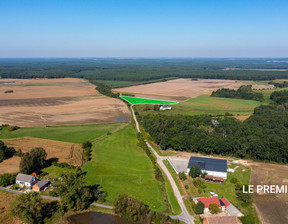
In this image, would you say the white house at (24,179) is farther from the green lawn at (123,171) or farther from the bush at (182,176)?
the bush at (182,176)

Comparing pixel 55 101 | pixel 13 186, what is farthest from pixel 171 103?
pixel 13 186

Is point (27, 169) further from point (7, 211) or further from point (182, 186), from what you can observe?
point (182, 186)

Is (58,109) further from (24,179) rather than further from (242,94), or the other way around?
(242,94)

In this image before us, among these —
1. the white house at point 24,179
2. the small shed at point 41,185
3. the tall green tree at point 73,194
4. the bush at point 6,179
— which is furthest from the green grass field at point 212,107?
the tall green tree at point 73,194

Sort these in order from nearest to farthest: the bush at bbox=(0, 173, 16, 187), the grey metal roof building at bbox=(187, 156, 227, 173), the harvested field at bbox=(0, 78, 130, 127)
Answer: the bush at bbox=(0, 173, 16, 187) → the grey metal roof building at bbox=(187, 156, 227, 173) → the harvested field at bbox=(0, 78, 130, 127)

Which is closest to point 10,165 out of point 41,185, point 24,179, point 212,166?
point 24,179

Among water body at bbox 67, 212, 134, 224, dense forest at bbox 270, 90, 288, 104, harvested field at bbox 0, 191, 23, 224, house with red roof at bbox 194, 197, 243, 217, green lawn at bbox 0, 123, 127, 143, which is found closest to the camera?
harvested field at bbox 0, 191, 23, 224

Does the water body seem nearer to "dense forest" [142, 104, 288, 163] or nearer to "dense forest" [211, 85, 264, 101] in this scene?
"dense forest" [142, 104, 288, 163]

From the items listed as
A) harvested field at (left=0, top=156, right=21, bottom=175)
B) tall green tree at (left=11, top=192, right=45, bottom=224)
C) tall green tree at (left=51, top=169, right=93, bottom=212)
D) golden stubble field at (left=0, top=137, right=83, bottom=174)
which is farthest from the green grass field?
tall green tree at (left=11, top=192, right=45, bottom=224)
